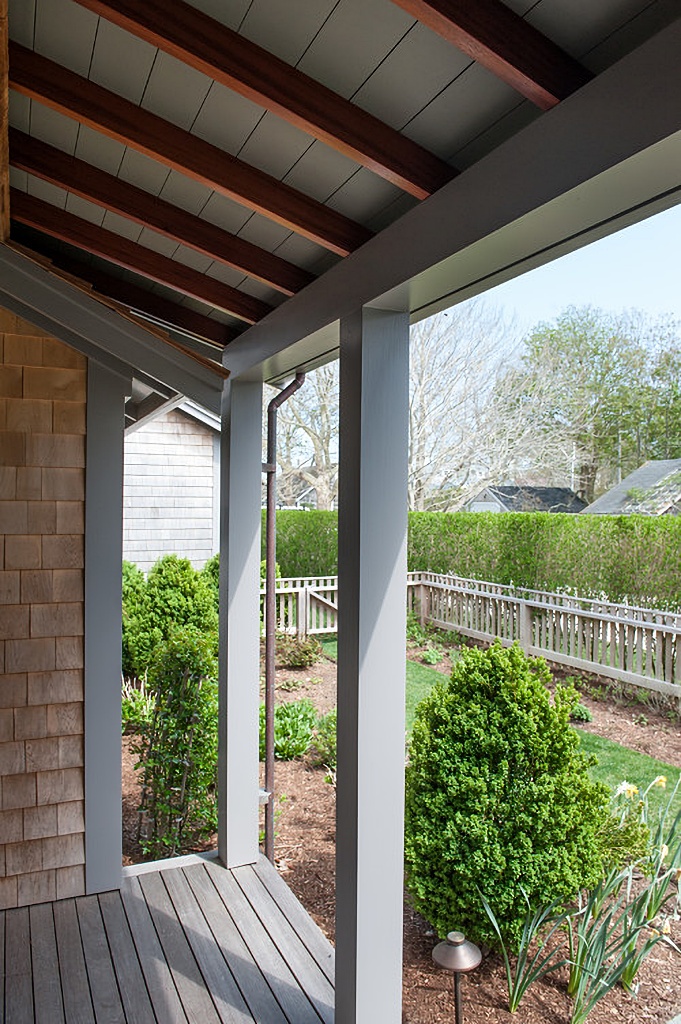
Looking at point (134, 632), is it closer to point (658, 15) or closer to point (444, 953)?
point (444, 953)

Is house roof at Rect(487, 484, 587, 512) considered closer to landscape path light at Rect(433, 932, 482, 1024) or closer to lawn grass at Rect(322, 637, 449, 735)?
lawn grass at Rect(322, 637, 449, 735)

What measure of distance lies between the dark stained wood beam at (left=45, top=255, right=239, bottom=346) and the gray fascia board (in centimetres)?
15

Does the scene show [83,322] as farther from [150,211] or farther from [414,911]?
[414,911]

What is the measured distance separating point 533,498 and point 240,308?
7.37 m

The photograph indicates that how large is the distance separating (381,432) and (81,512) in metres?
1.48

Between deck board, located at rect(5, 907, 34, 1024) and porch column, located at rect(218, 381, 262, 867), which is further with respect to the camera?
porch column, located at rect(218, 381, 262, 867)

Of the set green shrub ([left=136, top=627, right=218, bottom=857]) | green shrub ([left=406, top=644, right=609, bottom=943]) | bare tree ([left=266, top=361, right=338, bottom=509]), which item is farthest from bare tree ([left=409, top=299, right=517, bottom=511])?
green shrub ([left=406, top=644, right=609, bottom=943])

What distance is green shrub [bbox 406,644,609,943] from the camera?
2246mm

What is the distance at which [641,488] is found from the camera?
5.67 metres

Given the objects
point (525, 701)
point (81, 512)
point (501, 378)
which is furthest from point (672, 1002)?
point (501, 378)

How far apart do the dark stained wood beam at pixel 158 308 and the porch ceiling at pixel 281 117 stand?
0.40 metres

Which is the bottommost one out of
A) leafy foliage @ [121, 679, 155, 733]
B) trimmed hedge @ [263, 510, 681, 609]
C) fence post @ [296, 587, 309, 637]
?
leafy foliage @ [121, 679, 155, 733]

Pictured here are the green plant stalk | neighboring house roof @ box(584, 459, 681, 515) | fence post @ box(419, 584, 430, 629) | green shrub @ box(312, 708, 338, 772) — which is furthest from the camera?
fence post @ box(419, 584, 430, 629)

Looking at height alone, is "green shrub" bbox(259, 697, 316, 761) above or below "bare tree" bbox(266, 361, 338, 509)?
below
